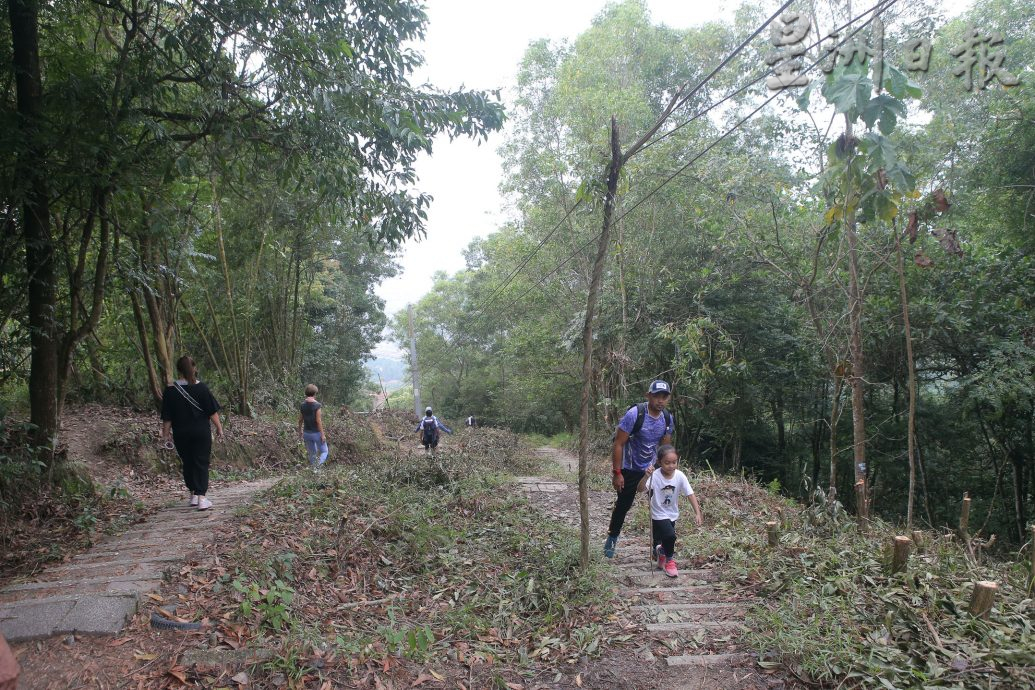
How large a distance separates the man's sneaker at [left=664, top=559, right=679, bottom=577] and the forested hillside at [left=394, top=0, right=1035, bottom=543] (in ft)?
9.19

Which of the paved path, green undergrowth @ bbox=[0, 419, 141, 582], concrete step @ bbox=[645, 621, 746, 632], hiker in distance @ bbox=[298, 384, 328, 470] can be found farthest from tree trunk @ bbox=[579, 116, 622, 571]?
hiker in distance @ bbox=[298, 384, 328, 470]

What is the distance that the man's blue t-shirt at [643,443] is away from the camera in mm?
5219

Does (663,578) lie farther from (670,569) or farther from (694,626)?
(694,626)

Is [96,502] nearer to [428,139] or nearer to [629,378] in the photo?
[428,139]

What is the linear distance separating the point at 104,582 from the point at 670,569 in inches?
177

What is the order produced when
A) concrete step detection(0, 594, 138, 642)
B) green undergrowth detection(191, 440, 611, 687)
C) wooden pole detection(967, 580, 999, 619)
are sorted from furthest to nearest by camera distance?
green undergrowth detection(191, 440, 611, 687), wooden pole detection(967, 580, 999, 619), concrete step detection(0, 594, 138, 642)

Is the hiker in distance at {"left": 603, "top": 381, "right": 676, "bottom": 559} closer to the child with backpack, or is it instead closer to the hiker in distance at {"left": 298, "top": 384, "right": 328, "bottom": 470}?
the child with backpack

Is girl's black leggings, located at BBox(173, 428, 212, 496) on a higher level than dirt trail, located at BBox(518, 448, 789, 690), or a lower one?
higher

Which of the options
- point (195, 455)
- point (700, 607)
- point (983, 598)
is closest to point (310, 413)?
point (195, 455)

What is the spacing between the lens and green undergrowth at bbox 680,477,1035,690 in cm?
321

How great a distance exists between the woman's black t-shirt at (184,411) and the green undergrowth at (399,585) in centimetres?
109

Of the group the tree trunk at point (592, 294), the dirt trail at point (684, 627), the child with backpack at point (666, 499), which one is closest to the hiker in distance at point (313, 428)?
the dirt trail at point (684, 627)

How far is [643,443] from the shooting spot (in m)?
5.24

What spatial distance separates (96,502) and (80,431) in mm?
3680
